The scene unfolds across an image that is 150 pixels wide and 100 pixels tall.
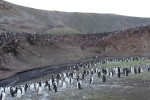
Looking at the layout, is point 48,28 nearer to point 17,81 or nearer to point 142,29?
point 142,29

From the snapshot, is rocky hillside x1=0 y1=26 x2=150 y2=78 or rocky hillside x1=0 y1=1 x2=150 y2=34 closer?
rocky hillside x1=0 y1=26 x2=150 y2=78

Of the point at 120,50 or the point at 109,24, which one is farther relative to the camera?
the point at 109,24

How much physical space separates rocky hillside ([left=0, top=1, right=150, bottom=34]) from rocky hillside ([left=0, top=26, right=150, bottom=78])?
19.0 m

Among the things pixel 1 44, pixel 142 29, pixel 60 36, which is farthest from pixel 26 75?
pixel 142 29

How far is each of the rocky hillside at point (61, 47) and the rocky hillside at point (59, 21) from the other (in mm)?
19039

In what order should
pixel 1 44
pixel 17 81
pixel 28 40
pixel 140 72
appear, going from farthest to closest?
pixel 28 40, pixel 1 44, pixel 17 81, pixel 140 72

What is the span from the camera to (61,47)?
83500 millimetres

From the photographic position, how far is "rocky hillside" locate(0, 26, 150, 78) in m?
63.6

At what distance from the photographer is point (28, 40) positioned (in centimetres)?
7562

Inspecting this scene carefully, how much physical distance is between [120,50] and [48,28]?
40.9m

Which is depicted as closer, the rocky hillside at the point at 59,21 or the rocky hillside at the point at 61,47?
the rocky hillside at the point at 61,47

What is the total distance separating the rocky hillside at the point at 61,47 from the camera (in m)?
63.6

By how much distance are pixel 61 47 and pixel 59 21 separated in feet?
169

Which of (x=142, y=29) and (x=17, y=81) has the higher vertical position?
(x=142, y=29)
